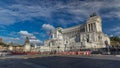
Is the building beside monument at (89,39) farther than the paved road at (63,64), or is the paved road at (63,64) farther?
the building beside monument at (89,39)

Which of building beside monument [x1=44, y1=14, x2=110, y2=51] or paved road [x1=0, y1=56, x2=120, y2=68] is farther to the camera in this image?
building beside monument [x1=44, y1=14, x2=110, y2=51]

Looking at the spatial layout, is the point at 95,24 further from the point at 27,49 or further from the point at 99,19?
the point at 27,49

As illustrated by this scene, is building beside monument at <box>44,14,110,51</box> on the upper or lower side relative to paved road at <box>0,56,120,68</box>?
upper

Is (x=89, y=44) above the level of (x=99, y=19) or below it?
below

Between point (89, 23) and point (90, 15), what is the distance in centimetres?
1334

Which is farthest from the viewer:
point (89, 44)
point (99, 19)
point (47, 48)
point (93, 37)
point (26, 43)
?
point (99, 19)

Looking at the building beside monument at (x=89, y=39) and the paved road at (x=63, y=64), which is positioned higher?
the building beside monument at (x=89, y=39)

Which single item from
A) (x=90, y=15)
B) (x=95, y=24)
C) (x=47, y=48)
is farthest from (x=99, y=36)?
(x=47, y=48)

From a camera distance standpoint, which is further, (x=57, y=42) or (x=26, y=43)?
(x=57, y=42)

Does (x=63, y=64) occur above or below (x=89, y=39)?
below

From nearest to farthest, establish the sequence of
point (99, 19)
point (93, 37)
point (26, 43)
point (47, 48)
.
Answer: point (26, 43), point (93, 37), point (47, 48), point (99, 19)

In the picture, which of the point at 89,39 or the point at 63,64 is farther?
the point at 89,39

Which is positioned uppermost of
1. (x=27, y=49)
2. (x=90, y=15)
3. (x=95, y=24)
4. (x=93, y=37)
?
(x=90, y=15)

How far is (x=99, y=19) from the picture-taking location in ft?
598
